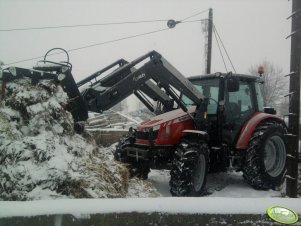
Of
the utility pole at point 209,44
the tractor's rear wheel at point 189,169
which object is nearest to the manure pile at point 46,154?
the tractor's rear wheel at point 189,169

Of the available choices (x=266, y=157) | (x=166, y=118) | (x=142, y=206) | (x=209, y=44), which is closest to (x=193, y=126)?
(x=166, y=118)

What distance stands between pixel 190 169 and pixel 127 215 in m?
3.29

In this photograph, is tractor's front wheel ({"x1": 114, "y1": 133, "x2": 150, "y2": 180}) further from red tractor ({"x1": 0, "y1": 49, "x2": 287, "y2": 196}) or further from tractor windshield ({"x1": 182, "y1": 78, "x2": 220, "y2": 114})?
tractor windshield ({"x1": 182, "y1": 78, "x2": 220, "y2": 114})

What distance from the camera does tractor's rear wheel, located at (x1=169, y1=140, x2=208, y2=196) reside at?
564 centimetres

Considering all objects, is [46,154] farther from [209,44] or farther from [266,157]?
[209,44]

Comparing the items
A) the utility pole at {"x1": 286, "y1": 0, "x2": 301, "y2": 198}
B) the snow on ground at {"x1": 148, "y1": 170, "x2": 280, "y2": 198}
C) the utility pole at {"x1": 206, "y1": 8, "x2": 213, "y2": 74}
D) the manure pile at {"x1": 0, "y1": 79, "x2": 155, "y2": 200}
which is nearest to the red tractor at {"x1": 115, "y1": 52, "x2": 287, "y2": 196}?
the snow on ground at {"x1": 148, "y1": 170, "x2": 280, "y2": 198}

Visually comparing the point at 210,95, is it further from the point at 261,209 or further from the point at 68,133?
the point at 261,209

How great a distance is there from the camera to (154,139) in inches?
246

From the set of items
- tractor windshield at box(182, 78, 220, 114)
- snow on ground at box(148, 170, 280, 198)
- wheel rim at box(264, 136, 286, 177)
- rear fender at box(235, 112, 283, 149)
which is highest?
tractor windshield at box(182, 78, 220, 114)

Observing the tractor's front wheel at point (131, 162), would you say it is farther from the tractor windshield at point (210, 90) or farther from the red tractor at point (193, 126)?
the tractor windshield at point (210, 90)

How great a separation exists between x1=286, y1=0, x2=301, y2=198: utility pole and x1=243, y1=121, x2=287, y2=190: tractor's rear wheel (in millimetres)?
2425

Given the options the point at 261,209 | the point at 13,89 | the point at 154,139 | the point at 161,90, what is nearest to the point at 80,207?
the point at 261,209

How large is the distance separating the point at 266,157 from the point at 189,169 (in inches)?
98.9

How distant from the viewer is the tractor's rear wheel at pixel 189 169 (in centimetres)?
564
